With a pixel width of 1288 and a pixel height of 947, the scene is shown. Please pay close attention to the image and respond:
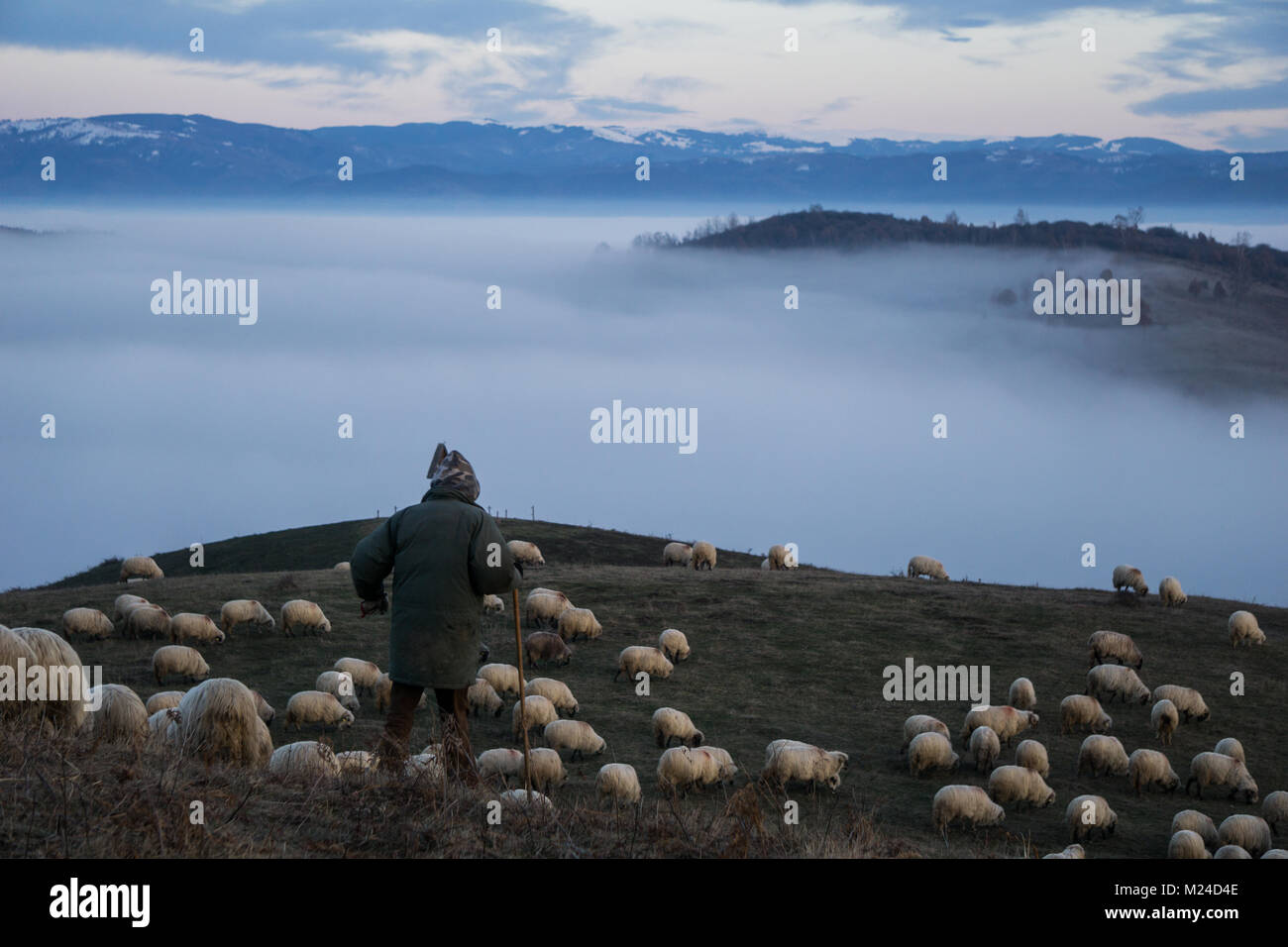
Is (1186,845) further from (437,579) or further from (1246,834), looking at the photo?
(437,579)

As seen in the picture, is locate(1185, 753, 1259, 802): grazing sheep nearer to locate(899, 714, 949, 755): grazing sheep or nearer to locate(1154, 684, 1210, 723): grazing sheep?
locate(1154, 684, 1210, 723): grazing sheep

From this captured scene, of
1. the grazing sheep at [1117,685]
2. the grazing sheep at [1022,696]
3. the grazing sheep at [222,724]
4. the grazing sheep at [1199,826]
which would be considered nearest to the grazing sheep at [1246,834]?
the grazing sheep at [1199,826]

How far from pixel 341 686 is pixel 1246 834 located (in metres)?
12.9

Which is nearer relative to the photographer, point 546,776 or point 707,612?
point 546,776

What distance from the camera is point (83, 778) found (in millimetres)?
7680

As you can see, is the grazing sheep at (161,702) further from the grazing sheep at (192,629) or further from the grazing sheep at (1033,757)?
the grazing sheep at (1033,757)

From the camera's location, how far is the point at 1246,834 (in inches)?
602

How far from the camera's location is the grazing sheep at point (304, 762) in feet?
29.7

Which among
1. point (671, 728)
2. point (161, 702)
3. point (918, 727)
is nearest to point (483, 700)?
point (671, 728)
